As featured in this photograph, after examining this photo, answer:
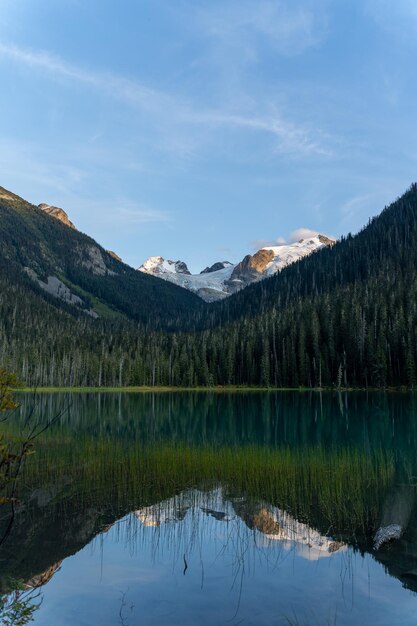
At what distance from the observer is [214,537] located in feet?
54.8

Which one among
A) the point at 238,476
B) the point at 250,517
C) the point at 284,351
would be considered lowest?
the point at 250,517

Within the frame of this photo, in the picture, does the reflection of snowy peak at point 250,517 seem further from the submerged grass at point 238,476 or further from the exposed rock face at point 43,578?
the exposed rock face at point 43,578

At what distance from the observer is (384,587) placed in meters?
12.4

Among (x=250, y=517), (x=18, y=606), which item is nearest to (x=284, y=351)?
(x=250, y=517)

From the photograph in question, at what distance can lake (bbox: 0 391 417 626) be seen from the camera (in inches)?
461

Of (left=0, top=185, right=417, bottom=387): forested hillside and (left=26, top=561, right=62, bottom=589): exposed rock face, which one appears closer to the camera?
(left=26, top=561, right=62, bottom=589): exposed rock face

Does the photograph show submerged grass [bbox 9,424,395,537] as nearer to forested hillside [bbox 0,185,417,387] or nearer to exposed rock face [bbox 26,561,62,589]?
exposed rock face [bbox 26,561,62,589]

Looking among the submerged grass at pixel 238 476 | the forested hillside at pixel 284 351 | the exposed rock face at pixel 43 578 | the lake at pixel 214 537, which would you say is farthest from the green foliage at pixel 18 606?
the forested hillside at pixel 284 351

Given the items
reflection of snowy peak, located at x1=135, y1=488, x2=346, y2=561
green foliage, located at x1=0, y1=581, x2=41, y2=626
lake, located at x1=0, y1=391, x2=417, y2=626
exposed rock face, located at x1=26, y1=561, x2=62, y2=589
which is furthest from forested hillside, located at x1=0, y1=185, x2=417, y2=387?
green foliage, located at x1=0, y1=581, x2=41, y2=626

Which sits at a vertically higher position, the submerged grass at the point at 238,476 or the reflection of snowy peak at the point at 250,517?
the submerged grass at the point at 238,476

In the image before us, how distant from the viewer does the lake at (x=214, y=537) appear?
461 inches

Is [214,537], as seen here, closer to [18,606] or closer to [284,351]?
[18,606]

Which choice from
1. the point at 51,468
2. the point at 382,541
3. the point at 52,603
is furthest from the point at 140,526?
the point at 51,468

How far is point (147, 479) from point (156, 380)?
143035 mm
